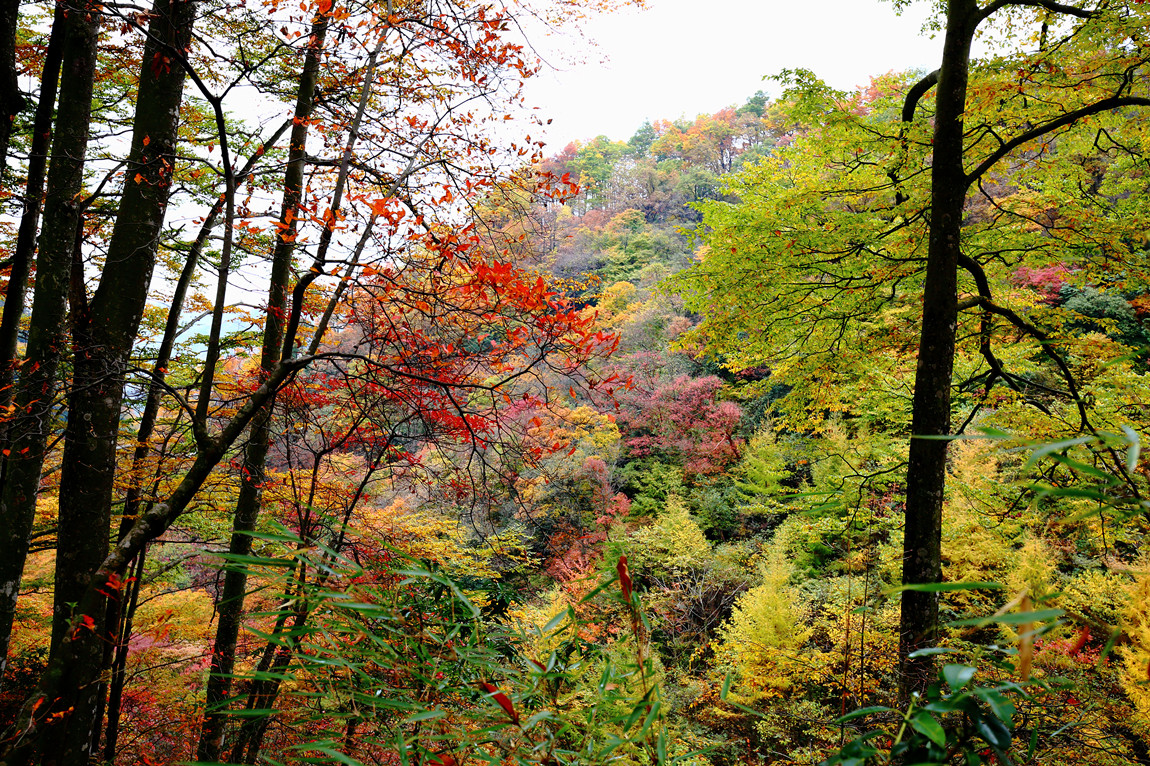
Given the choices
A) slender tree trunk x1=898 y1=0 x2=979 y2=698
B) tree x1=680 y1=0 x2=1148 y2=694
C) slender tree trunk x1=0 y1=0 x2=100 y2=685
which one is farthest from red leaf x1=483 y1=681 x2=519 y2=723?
slender tree trunk x1=0 y1=0 x2=100 y2=685

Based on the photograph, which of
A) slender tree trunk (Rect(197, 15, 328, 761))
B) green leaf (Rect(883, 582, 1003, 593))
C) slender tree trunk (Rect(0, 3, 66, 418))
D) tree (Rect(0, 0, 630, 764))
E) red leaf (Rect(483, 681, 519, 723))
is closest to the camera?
green leaf (Rect(883, 582, 1003, 593))

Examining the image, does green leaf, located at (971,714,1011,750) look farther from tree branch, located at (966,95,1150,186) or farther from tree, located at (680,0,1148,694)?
tree branch, located at (966,95,1150,186)

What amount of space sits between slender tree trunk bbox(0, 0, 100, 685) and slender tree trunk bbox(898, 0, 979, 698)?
14.2ft

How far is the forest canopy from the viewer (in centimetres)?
103

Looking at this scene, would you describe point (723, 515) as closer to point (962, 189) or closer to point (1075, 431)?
point (1075, 431)

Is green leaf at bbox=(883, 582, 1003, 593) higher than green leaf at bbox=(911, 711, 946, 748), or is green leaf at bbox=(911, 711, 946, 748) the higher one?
green leaf at bbox=(883, 582, 1003, 593)

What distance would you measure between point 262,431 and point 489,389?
190 centimetres

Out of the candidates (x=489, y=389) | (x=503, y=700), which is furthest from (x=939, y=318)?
(x=503, y=700)

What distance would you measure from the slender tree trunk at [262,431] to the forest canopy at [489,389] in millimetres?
41

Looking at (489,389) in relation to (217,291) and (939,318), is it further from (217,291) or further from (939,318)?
(939,318)

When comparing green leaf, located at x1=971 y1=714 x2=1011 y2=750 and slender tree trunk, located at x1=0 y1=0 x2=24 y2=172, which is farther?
slender tree trunk, located at x1=0 y1=0 x2=24 y2=172

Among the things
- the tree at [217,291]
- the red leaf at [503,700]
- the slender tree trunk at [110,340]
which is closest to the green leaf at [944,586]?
the red leaf at [503,700]

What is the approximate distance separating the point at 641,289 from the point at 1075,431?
15.8m

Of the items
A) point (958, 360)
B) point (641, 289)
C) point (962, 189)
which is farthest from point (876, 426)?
point (641, 289)
